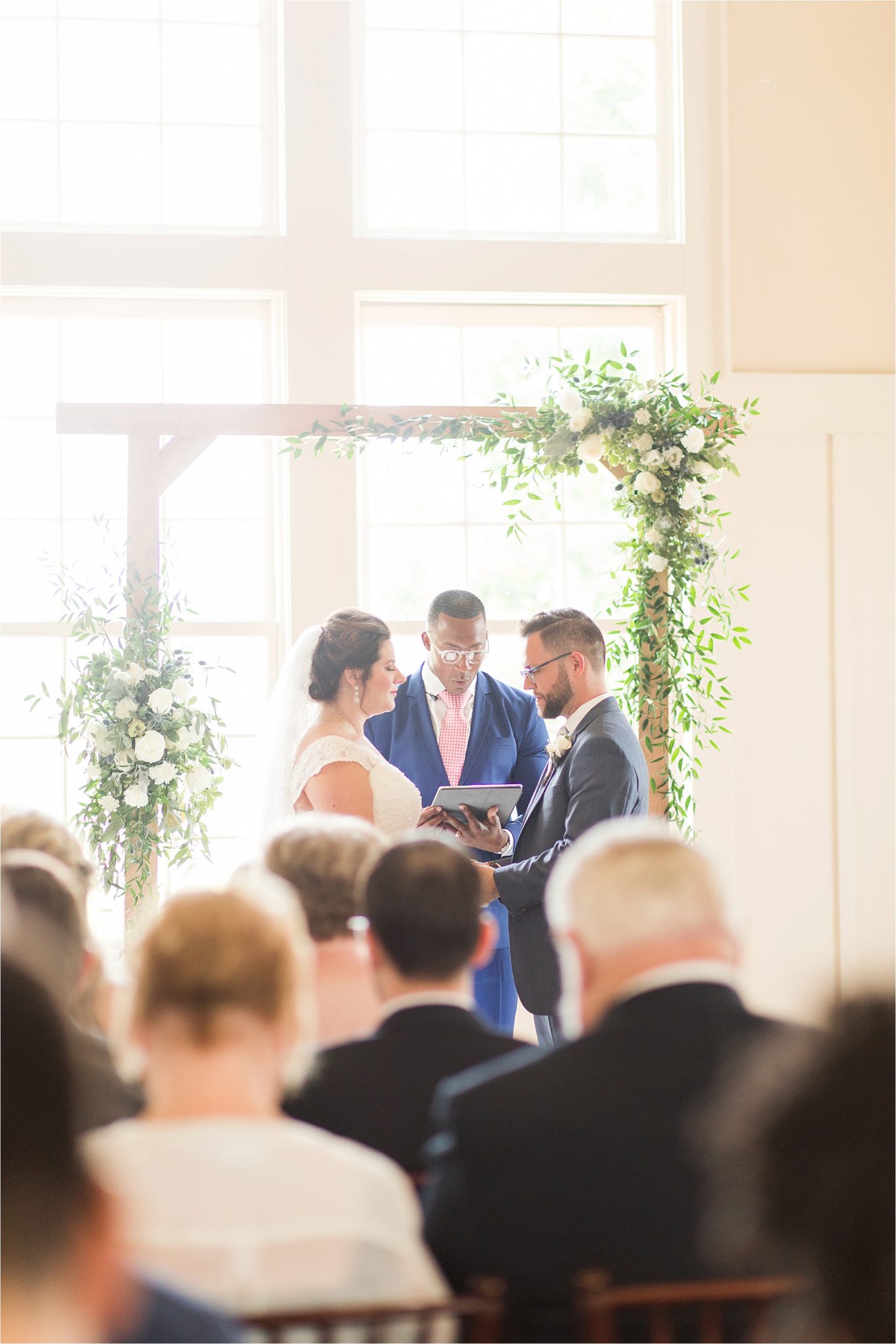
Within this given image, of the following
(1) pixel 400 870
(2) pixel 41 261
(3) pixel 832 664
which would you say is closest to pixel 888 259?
(3) pixel 832 664

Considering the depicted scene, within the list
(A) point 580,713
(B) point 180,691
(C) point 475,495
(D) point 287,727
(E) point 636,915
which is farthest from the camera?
(C) point 475,495

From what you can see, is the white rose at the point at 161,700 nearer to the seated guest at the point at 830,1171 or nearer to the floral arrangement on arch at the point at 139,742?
the floral arrangement on arch at the point at 139,742

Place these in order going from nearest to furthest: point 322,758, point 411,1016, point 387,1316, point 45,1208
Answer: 1. point 45,1208
2. point 387,1316
3. point 411,1016
4. point 322,758

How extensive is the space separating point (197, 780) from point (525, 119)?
3.42 metres

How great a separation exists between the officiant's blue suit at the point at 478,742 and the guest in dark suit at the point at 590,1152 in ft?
9.38

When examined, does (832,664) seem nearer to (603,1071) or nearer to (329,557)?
(329,557)

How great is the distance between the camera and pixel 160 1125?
4.66 feet

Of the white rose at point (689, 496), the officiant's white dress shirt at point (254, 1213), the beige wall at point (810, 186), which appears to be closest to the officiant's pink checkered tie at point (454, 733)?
the white rose at point (689, 496)

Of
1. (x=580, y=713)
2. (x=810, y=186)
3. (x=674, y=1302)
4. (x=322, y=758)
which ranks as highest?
(x=810, y=186)

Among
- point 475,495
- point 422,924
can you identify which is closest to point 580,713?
point 475,495

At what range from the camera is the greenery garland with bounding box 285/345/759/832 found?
4461mm

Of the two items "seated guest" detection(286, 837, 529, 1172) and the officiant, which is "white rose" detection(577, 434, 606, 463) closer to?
the officiant

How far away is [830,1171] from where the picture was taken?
1043 mm

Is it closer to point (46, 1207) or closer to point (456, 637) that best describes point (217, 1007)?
point (46, 1207)
